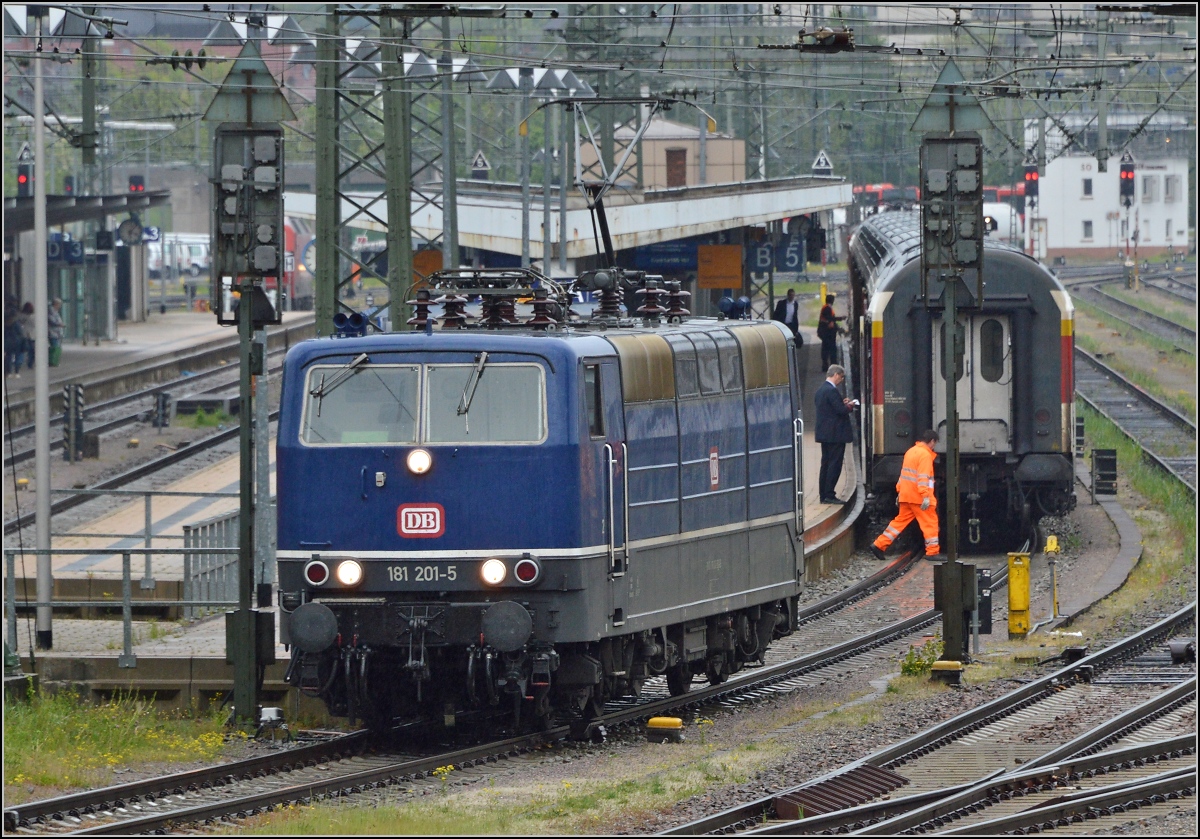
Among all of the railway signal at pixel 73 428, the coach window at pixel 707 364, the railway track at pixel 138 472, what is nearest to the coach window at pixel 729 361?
the coach window at pixel 707 364

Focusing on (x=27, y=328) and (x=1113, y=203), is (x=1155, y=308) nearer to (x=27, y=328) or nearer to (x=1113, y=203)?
(x=1113, y=203)

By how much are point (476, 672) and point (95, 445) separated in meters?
22.0

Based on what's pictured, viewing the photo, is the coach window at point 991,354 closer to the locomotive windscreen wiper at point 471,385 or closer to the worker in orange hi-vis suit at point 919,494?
the worker in orange hi-vis suit at point 919,494

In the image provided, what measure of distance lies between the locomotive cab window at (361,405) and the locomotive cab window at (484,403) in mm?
144

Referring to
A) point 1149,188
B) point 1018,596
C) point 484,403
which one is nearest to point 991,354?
point 1018,596

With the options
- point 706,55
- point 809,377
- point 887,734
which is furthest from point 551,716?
point 706,55

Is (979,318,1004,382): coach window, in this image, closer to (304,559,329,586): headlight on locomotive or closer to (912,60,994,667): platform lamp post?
(912,60,994,667): platform lamp post

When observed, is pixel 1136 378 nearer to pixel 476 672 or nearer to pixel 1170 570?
pixel 1170 570

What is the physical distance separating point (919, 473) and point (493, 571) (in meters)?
10.4

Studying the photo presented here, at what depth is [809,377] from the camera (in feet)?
137

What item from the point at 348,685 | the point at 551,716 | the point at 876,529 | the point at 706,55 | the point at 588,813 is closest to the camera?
the point at 588,813

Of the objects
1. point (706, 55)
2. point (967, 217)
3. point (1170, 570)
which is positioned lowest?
point (1170, 570)

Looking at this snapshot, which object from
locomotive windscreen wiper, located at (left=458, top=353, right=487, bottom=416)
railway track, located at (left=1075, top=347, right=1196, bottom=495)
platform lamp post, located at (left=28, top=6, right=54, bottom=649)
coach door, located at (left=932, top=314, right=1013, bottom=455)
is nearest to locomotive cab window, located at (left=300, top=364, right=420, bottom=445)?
locomotive windscreen wiper, located at (left=458, top=353, right=487, bottom=416)

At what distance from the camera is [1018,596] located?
1878 centimetres
